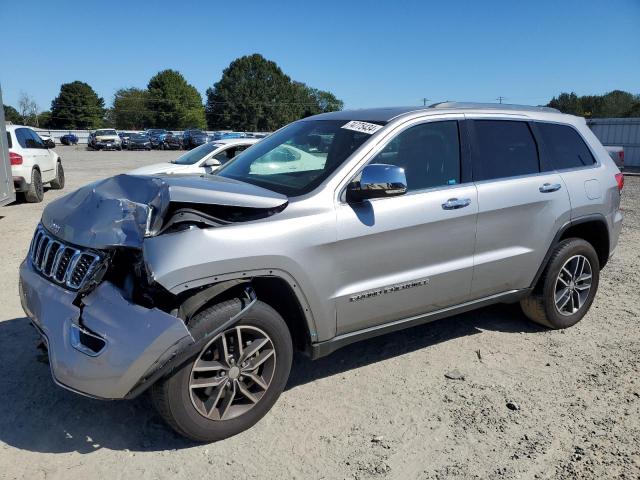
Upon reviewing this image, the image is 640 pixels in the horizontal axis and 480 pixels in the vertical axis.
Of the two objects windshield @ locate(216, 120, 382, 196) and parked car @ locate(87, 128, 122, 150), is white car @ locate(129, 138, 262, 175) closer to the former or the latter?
windshield @ locate(216, 120, 382, 196)

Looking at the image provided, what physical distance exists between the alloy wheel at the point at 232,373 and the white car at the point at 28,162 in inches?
386

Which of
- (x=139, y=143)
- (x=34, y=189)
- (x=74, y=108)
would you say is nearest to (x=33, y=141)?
(x=34, y=189)

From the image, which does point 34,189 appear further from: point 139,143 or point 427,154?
point 139,143

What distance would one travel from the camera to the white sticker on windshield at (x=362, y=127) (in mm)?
3498

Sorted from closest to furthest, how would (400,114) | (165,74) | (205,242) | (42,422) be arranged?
(205,242), (42,422), (400,114), (165,74)

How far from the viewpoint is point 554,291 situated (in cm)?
438

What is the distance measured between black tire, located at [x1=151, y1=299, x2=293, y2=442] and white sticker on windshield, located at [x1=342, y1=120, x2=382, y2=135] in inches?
54.4

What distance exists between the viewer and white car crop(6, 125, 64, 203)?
11.0 metres

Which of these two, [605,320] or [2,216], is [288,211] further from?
[2,216]

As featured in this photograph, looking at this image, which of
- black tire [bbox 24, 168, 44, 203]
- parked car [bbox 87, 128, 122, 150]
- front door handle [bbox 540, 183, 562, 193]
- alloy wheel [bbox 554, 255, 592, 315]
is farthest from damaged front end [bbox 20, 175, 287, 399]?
parked car [bbox 87, 128, 122, 150]

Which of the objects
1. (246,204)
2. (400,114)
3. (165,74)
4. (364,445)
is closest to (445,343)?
(364,445)

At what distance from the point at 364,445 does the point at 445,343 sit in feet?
5.25

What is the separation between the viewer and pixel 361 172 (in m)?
3.24

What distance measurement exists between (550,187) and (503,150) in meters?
0.51
